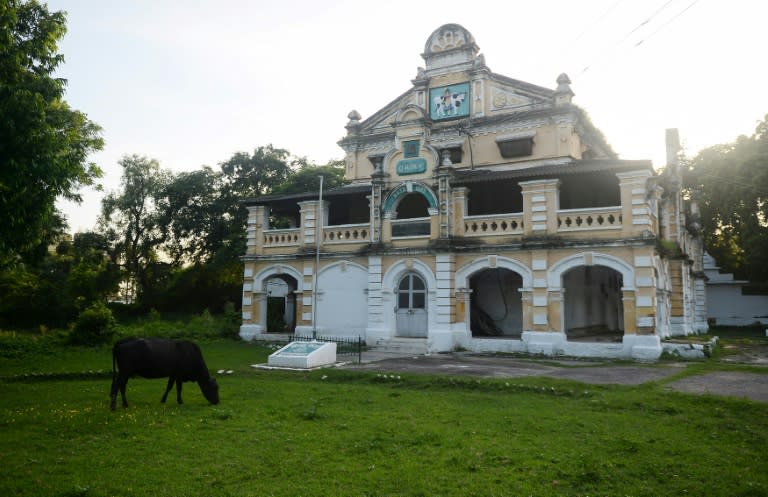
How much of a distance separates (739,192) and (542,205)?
24101mm

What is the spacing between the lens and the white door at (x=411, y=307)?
940 inches

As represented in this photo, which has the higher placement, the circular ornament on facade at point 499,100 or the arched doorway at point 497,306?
the circular ornament on facade at point 499,100

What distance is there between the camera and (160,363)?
1144 centimetres

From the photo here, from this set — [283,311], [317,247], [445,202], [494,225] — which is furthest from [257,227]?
[494,225]

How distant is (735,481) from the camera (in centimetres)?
686

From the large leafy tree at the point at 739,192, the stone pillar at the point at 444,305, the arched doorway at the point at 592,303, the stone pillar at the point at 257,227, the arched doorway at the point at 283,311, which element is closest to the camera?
the stone pillar at the point at 444,305

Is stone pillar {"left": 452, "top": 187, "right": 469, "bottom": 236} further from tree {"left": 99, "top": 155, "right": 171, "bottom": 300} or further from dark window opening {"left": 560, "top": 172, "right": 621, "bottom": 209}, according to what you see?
tree {"left": 99, "top": 155, "right": 171, "bottom": 300}

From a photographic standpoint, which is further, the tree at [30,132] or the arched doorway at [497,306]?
the arched doorway at [497,306]

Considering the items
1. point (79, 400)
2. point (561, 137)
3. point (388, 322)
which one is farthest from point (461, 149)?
point (79, 400)

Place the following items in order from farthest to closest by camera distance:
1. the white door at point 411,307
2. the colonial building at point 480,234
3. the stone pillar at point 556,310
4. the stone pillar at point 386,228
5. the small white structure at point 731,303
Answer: the small white structure at point 731,303 → the stone pillar at point 386,228 → the white door at point 411,307 → the stone pillar at point 556,310 → the colonial building at point 480,234

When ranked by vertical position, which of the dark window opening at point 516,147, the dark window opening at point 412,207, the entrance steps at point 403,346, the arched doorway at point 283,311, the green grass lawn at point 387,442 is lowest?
the green grass lawn at point 387,442

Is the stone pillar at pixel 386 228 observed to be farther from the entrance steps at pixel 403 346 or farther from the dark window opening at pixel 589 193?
the dark window opening at pixel 589 193

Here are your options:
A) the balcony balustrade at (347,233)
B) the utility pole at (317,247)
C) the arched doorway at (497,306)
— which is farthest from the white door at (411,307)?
the utility pole at (317,247)

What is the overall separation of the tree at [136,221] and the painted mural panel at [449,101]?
25.7 metres
